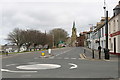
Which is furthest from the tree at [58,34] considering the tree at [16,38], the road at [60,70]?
the road at [60,70]

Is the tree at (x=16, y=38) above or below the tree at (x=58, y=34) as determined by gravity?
below

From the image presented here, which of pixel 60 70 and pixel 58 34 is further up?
pixel 58 34

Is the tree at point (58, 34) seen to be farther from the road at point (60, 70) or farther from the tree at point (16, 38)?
the road at point (60, 70)

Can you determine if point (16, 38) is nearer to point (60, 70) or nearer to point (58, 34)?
point (58, 34)

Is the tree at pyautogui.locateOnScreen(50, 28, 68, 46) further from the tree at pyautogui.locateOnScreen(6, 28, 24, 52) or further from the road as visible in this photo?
the road

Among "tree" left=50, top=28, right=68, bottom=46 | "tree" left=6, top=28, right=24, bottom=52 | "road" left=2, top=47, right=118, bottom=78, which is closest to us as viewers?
"road" left=2, top=47, right=118, bottom=78

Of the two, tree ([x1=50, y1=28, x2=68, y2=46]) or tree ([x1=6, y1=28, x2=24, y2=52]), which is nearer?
tree ([x1=6, y1=28, x2=24, y2=52])

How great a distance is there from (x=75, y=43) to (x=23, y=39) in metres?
110

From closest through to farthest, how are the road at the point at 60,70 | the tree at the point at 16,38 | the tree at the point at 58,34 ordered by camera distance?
the road at the point at 60,70 < the tree at the point at 16,38 < the tree at the point at 58,34

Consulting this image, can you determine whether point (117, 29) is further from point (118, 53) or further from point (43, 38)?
point (43, 38)

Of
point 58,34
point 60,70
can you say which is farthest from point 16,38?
point 60,70

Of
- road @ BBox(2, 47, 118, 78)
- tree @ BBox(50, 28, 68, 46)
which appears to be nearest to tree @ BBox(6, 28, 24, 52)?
tree @ BBox(50, 28, 68, 46)

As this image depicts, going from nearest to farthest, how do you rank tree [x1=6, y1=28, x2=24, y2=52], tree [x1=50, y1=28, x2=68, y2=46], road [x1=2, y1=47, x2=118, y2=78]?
road [x1=2, y1=47, x2=118, y2=78] < tree [x1=6, y1=28, x2=24, y2=52] < tree [x1=50, y1=28, x2=68, y2=46]

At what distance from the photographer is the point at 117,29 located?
2928 cm
